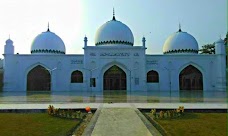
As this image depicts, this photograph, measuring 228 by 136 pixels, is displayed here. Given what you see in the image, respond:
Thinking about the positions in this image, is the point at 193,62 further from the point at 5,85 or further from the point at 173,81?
the point at 5,85

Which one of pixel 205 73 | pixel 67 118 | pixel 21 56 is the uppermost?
pixel 21 56

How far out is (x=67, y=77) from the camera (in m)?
30.2

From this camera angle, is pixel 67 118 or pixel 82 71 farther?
pixel 82 71

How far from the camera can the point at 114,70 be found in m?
30.7

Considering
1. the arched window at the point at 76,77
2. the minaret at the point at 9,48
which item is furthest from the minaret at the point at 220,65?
the minaret at the point at 9,48

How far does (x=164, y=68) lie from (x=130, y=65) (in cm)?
396

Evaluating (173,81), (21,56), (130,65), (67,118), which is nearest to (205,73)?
(173,81)

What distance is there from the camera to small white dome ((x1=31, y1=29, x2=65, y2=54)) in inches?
1291

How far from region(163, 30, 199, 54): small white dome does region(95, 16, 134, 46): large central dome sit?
4918 mm

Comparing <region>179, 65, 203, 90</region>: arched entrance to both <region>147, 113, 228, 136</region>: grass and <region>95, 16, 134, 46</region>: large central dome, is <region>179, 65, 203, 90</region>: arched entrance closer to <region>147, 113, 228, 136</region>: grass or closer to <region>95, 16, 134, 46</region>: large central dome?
<region>95, 16, 134, 46</region>: large central dome

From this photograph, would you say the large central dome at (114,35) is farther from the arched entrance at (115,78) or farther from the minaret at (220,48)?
the minaret at (220,48)

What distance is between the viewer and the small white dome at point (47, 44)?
1291 inches

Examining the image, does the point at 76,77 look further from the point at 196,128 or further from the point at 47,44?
the point at 196,128

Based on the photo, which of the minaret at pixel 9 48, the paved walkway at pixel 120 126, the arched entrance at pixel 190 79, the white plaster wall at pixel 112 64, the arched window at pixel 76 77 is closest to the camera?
the paved walkway at pixel 120 126
